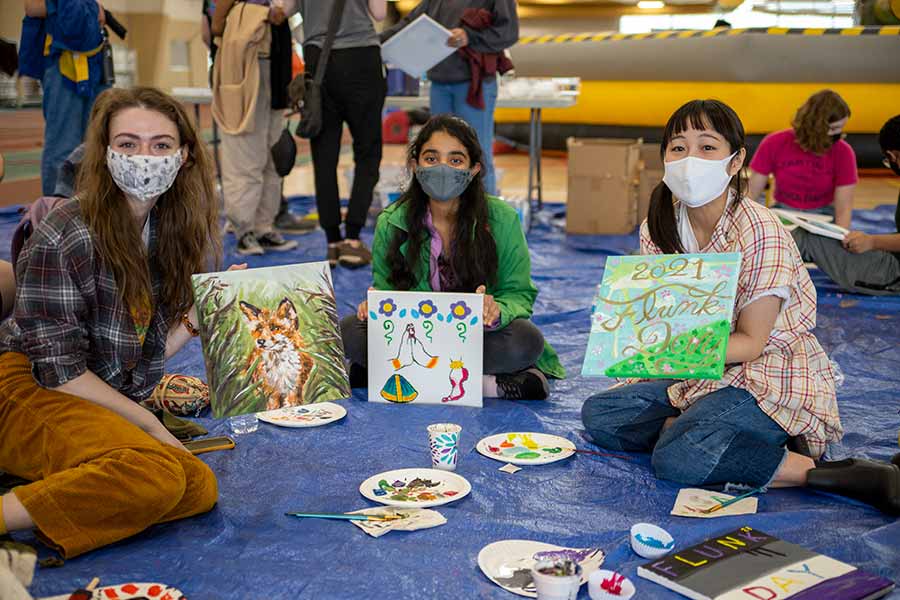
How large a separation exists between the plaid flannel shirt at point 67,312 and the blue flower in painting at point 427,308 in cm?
87

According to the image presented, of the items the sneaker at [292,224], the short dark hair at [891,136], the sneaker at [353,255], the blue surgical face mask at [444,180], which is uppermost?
the short dark hair at [891,136]

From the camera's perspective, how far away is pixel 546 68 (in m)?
10.2

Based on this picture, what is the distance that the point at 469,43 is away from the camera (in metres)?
4.82

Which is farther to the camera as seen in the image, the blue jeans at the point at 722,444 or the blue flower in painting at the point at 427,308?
the blue flower in painting at the point at 427,308

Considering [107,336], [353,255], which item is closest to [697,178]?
[107,336]

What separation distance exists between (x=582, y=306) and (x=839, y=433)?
1.78 meters

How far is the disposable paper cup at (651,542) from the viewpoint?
6.11 feet

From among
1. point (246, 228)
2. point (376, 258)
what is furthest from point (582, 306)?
point (246, 228)

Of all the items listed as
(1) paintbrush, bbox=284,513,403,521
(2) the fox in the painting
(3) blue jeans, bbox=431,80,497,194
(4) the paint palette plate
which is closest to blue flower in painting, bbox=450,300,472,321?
(4) the paint palette plate

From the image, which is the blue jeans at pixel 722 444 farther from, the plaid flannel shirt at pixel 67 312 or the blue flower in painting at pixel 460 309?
the plaid flannel shirt at pixel 67 312

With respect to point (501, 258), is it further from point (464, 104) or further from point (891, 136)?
point (464, 104)

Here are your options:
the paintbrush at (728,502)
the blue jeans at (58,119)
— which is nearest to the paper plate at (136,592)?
the paintbrush at (728,502)

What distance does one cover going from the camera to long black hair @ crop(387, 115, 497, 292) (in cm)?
289

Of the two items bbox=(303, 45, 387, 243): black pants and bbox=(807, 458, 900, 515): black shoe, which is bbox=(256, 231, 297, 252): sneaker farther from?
bbox=(807, 458, 900, 515): black shoe
